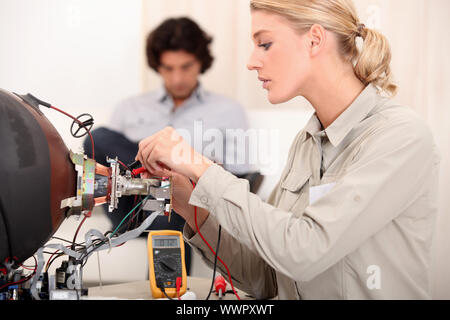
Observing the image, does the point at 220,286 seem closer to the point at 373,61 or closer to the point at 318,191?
the point at 318,191

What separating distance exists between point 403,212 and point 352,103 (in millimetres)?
285

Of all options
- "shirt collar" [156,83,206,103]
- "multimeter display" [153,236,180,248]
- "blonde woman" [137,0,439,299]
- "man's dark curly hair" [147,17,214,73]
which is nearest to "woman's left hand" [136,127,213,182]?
"blonde woman" [137,0,439,299]

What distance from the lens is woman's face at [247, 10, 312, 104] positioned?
1107 millimetres

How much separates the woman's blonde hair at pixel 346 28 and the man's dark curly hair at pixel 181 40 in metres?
1.21

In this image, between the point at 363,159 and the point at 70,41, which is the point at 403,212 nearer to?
the point at 363,159

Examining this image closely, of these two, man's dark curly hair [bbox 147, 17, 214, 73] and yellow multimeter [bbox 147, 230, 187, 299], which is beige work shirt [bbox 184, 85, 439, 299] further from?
man's dark curly hair [bbox 147, 17, 214, 73]

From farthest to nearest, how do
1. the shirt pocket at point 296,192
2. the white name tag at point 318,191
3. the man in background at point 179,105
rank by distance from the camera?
1. the man in background at point 179,105
2. the shirt pocket at point 296,192
3. the white name tag at point 318,191

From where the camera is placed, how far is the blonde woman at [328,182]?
89 centimetres

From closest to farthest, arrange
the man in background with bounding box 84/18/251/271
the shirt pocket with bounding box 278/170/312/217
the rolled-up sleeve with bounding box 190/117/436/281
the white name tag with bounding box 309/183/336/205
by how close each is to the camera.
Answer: the rolled-up sleeve with bounding box 190/117/436/281 → the white name tag with bounding box 309/183/336/205 → the shirt pocket with bounding box 278/170/312/217 → the man in background with bounding box 84/18/251/271

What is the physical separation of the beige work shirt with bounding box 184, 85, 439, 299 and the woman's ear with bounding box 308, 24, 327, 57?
0.49 ft

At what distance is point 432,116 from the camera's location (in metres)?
2.43

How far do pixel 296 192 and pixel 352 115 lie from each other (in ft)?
0.79

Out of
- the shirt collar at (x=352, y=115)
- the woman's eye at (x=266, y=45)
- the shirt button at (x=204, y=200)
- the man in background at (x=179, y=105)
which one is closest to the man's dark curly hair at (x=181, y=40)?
the man in background at (x=179, y=105)

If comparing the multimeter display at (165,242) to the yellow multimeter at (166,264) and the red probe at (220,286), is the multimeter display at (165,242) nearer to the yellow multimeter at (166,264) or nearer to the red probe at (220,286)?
the yellow multimeter at (166,264)
